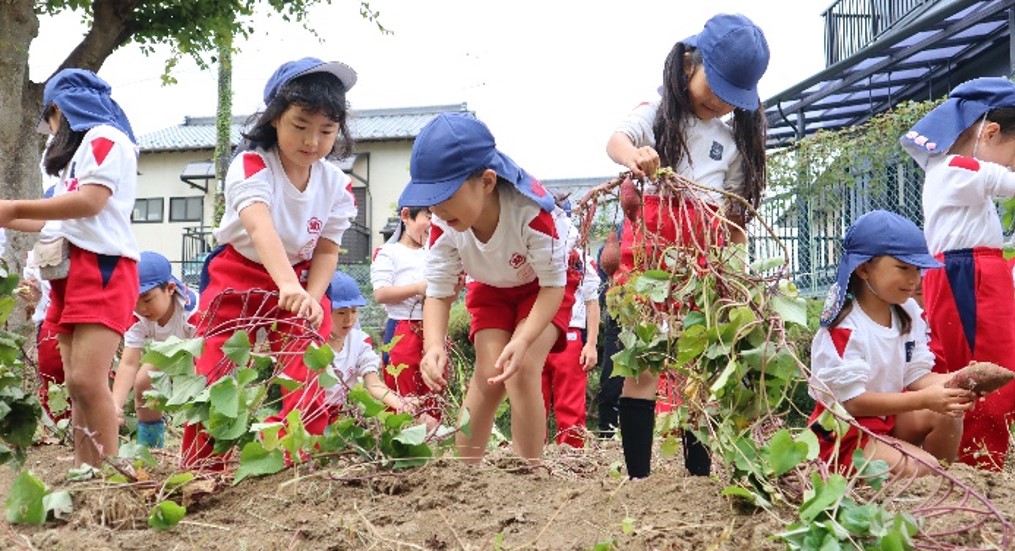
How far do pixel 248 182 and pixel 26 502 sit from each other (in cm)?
125

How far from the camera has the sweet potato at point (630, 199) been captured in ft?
10.9

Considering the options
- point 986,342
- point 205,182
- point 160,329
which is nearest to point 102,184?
point 160,329

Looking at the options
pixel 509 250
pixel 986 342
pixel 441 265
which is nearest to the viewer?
pixel 509 250

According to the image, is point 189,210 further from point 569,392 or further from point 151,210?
point 569,392

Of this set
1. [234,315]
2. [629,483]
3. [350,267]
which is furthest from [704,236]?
[350,267]

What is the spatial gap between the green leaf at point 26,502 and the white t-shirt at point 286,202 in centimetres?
113

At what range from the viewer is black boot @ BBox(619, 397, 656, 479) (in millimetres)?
3770

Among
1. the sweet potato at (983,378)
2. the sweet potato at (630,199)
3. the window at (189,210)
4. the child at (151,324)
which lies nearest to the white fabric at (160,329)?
the child at (151,324)

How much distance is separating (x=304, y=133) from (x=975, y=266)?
2612 millimetres

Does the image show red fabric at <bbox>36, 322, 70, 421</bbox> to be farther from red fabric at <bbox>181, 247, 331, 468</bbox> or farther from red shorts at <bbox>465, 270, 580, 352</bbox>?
red shorts at <bbox>465, 270, 580, 352</bbox>

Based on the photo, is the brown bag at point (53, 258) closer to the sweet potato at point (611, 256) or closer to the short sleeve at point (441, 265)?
the short sleeve at point (441, 265)

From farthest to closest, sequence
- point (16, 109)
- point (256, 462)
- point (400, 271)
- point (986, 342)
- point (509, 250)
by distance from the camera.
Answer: point (16, 109)
point (400, 271)
point (986, 342)
point (509, 250)
point (256, 462)

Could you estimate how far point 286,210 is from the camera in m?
3.79

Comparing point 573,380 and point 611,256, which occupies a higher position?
point 611,256
